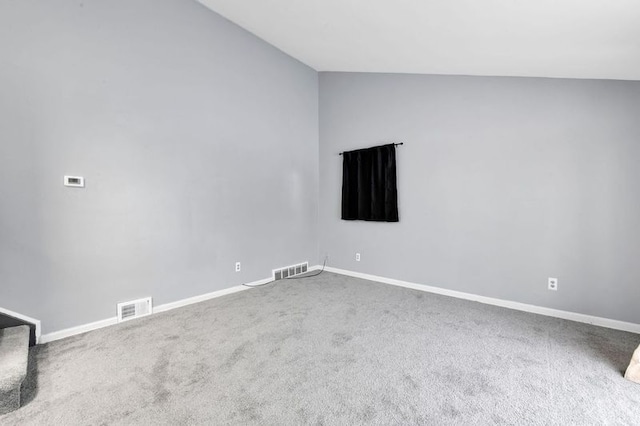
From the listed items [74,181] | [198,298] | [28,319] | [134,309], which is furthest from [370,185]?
[28,319]

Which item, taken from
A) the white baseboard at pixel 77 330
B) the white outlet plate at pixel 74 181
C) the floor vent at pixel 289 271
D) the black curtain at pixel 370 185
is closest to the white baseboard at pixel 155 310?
the white baseboard at pixel 77 330

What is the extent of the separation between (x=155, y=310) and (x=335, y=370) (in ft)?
6.48

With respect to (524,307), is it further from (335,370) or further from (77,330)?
(77,330)

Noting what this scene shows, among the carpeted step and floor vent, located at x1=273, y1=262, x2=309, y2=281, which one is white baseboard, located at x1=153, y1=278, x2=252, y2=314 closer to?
floor vent, located at x1=273, y1=262, x2=309, y2=281

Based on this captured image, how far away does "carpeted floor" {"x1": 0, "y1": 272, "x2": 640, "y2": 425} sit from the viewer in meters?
1.52

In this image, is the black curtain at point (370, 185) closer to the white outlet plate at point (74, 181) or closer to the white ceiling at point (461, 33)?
the white ceiling at point (461, 33)

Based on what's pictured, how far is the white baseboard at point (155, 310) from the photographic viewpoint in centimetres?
230

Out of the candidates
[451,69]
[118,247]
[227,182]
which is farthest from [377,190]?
[118,247]

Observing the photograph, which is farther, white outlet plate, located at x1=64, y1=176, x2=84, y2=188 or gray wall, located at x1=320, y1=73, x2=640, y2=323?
gray wall, located at x1=320, y1=73, x2=640, y2=323

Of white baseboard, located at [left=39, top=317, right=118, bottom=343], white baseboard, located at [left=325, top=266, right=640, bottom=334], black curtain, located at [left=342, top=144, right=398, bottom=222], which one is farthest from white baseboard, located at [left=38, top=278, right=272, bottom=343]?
white baseboard, located at [left=325, top=266, right=640, bottom=334]

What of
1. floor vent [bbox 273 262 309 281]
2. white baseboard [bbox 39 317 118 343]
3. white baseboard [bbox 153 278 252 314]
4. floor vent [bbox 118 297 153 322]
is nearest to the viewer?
white baseboard [bbox 39 317 118 343]

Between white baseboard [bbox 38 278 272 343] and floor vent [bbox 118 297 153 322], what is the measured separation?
54 mm

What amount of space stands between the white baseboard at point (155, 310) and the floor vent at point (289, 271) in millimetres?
129

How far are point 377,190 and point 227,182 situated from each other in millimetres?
1968
